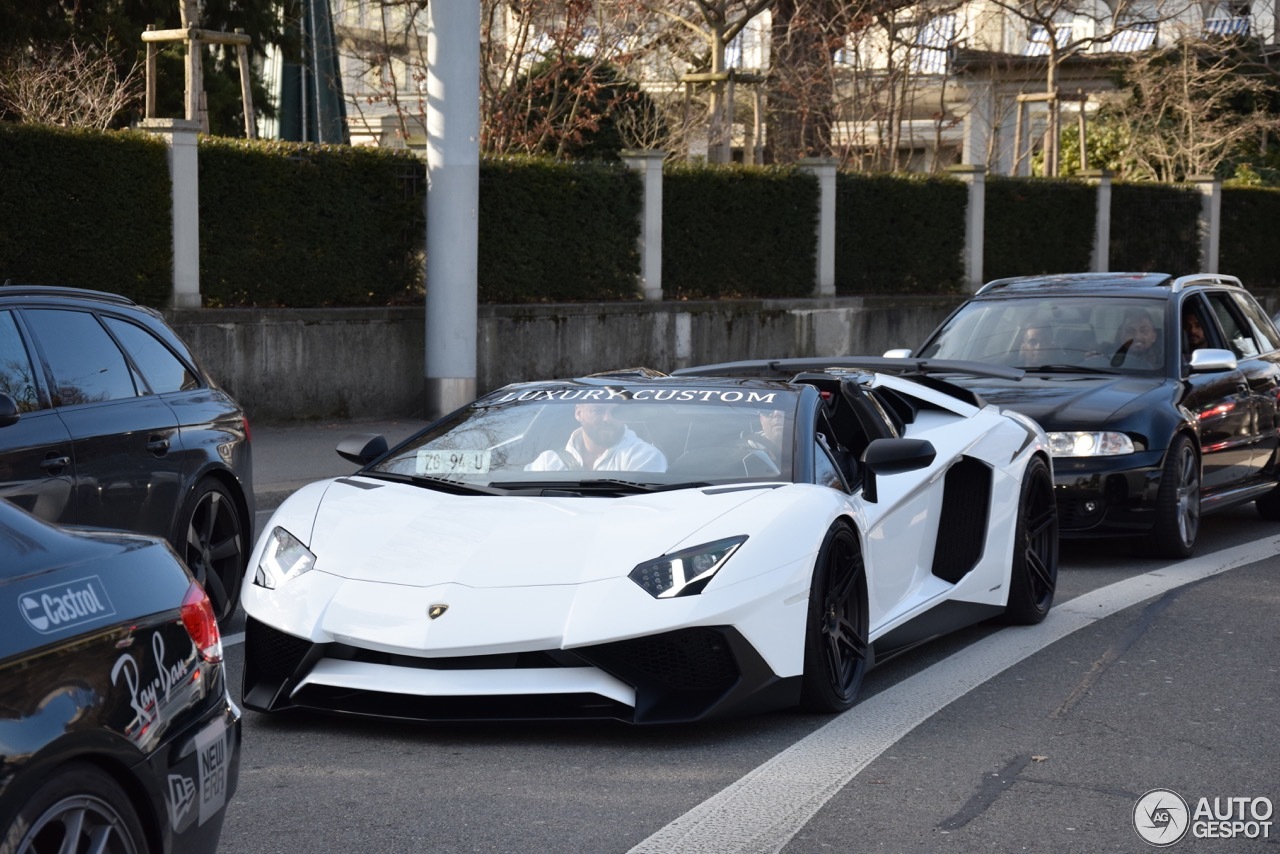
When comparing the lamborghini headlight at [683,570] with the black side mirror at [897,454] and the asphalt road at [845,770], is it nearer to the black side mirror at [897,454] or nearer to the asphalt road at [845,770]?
the asphalt road at [845,770]

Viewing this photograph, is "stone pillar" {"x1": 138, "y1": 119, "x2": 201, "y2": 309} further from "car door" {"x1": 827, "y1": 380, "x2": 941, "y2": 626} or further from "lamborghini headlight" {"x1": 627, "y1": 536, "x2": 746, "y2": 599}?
"lamborghini headlight" {"x1": 627, "y1": 536, "x2": 746, "y2": 599}

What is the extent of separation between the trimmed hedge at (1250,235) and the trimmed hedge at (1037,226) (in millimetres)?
5741

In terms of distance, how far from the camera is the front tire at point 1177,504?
32.4ft

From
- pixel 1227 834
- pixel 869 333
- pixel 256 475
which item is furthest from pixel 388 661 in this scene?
pixel 869 333

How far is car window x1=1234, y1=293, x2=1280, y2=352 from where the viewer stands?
1210cm

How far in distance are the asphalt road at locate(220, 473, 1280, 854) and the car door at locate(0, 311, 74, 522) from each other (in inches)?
38.6

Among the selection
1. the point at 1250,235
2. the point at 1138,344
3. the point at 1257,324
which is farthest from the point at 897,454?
the point at 1250,235

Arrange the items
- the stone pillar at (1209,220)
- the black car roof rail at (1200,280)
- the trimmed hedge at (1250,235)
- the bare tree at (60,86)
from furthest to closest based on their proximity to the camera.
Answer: the trimmed hedge at (1250,235), the stone pillar at (1209,220), the bare tree at (60,86), the black car roof rail at (1200,280)

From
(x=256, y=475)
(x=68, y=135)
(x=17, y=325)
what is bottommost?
(x=256, y=475)

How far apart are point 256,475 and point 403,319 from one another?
5.43 metres

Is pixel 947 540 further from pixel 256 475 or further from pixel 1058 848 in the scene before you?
pixel 256 475

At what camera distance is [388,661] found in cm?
552

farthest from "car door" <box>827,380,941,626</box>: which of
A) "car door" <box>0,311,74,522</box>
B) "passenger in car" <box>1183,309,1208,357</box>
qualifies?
"passenger in car" <box>1183,309,1208,357</box>

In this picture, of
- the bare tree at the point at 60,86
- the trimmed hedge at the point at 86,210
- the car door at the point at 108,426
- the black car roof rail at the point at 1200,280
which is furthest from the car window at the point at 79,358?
the bare tree at the point at 60,86
